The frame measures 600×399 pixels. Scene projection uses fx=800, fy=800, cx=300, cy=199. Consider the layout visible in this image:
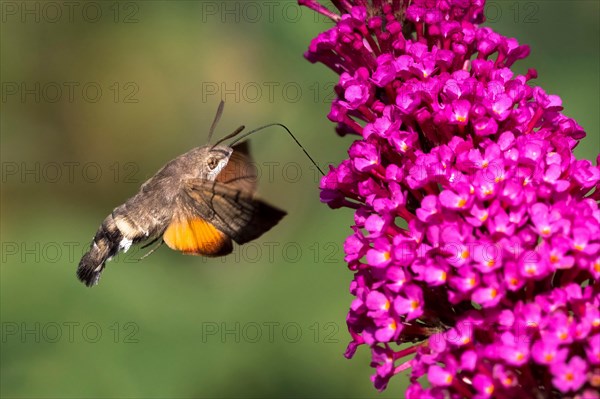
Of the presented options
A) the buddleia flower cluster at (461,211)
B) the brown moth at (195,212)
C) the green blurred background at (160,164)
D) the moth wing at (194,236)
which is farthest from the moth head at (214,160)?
the green blurred background at (160,164)

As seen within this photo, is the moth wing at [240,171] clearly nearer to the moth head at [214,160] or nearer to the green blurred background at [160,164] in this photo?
Answer: the moth head at [214,160]

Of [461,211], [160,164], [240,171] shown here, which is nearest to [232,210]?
[240,171]

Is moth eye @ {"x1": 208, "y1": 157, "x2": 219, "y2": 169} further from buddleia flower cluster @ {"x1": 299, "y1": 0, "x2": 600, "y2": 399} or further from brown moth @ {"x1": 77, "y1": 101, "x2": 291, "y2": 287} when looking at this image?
buddleia flower cluster @ {"x1": 299, "y1": 0, "x2": 600, "y2": 399}

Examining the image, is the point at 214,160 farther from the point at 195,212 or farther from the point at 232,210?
the point at 232,210

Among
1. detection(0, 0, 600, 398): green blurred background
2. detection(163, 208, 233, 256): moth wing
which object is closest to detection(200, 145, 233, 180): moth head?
detection(163, 208, 233, 256): moth wing

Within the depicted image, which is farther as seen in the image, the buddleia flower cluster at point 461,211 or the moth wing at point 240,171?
the moth wing at point 240,171
